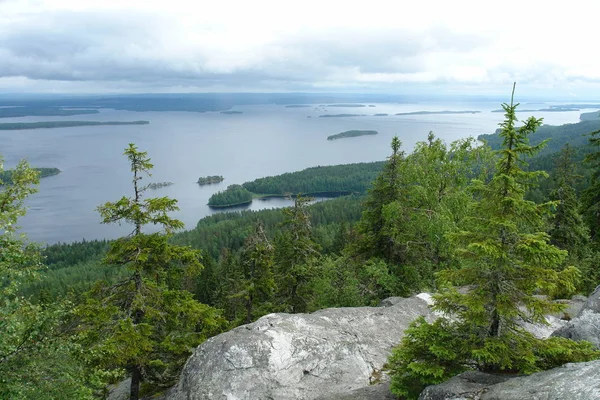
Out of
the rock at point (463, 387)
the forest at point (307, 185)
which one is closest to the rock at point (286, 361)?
the rock at point (463, 387)

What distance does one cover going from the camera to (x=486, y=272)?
27.5 feet

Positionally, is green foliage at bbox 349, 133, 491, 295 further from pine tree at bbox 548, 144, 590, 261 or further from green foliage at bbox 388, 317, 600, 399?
pine tree at bbox 548, 144, 590, 261

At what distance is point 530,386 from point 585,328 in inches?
142

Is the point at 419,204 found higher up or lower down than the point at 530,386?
higher up

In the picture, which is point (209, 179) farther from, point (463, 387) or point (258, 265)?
point (463, 387)

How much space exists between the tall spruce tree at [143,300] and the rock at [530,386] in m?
8.75

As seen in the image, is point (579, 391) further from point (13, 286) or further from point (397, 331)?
point (13, 286)

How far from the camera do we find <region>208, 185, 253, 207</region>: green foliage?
137 metres

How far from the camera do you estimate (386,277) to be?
1970cm

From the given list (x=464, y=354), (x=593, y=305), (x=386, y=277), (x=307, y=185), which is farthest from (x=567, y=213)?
→ (x=307, y=185)

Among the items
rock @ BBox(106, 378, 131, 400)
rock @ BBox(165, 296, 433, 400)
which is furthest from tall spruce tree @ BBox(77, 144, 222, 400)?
rock @ BBox(106, 378, 131, 400)

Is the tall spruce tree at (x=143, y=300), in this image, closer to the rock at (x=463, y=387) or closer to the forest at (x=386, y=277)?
the forest at (x=386, y=277)

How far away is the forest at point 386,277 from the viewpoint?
816cm

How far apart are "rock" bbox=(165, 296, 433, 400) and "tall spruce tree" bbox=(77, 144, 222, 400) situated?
1788 mm
